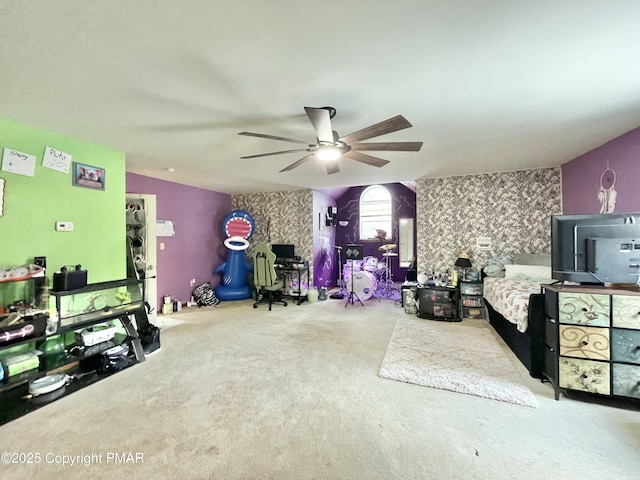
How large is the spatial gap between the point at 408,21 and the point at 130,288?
3572 millimetres

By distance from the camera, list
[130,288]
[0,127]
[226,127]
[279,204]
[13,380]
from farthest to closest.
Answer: [279,204] → [130,288] → [226,127] → [0,127] → [13,380]

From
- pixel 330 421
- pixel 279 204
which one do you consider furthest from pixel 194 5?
pixel 279 204

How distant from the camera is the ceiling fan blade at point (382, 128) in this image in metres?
1.85

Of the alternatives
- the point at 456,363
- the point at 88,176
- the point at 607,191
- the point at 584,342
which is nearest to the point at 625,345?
the point at 584,342

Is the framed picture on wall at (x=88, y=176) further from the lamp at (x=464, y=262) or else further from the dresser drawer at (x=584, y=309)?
the lamp at (x=464, y=262)

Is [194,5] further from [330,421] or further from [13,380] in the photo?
[13,380]

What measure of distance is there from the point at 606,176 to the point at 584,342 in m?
2.35

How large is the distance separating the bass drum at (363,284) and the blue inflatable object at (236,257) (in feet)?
7.83

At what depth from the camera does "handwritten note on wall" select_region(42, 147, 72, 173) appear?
252 centimetres

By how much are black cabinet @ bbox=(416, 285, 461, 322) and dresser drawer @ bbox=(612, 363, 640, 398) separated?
7.54 ft

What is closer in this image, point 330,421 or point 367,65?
point 367,65

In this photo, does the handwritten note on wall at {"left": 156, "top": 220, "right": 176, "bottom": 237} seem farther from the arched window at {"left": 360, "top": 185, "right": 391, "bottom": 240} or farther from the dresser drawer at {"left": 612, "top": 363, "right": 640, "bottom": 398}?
the dresser drawer at {"left": 612, "top": 363, "right": 640, "bottom": 398}

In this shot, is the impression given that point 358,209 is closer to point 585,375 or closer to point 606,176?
point 606,176

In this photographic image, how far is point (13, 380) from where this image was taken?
2.03 metres
